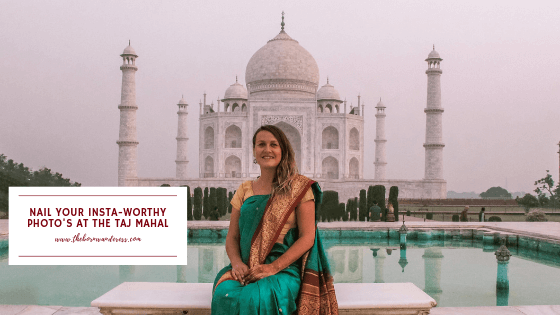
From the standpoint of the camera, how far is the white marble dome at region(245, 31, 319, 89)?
2530cm

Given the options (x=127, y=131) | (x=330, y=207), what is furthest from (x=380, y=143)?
(x=330, y=207)

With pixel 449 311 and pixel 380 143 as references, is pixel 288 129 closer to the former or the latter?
pixel 380 143

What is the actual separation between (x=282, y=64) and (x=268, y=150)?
23.7m

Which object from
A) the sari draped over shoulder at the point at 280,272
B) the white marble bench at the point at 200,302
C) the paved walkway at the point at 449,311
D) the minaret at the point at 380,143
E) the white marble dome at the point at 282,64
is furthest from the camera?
the minaret at the point at 380,143

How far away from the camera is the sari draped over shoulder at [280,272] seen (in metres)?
1.87

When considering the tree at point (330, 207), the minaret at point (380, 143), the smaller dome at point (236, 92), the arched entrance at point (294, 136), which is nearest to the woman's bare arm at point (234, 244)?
the tree at point (330, 207)

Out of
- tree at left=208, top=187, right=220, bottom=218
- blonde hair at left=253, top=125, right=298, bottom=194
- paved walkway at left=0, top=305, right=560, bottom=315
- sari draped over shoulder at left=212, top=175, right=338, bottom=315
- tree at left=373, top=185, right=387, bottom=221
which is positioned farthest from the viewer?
tree at left=208, top=187, right=220, bottom=218

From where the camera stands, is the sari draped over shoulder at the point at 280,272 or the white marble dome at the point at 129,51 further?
the white marble dome at the point at 129,51

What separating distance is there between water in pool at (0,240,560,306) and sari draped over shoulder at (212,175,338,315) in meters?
2.83

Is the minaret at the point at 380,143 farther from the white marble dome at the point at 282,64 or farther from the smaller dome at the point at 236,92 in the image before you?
the smaller dome at the point at 236,92

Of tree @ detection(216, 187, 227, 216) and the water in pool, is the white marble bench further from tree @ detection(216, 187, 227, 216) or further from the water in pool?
tree @ detection(216, 187, 227, 216)

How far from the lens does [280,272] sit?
196 centimetres

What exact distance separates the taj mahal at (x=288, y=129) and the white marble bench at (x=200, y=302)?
17.5m

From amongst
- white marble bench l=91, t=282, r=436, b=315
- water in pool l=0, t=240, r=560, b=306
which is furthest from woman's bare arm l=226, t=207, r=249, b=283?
water in pool l=0, t=240, r=560, b=306
